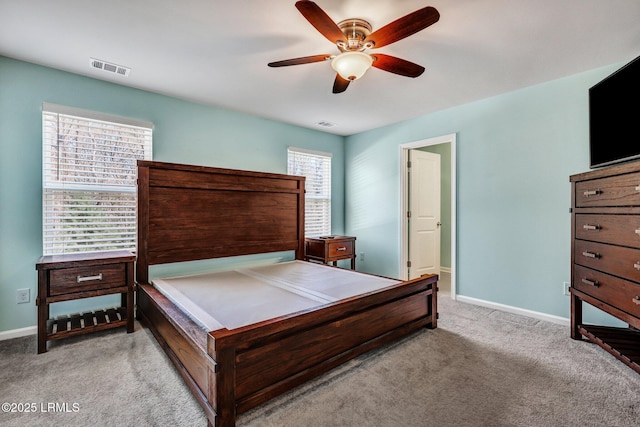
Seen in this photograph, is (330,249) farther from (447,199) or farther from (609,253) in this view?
(609,253)

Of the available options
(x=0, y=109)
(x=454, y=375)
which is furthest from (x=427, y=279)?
(x=0, y=109)

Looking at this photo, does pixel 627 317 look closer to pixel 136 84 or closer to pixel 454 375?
pixel 454 375

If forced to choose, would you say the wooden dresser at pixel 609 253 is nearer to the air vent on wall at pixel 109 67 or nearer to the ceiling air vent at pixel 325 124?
the ceiling air vent at pixel 325 124

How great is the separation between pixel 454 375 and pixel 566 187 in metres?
2.11

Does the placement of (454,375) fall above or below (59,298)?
below

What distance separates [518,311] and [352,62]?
292 centimetres

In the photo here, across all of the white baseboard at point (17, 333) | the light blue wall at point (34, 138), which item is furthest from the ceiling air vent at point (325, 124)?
the white baseboard at point (17, 333)

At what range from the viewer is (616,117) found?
224 centimetres

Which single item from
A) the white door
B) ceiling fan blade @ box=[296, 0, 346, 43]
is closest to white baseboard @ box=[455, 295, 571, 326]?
the white door

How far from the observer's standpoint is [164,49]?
232 centimetres

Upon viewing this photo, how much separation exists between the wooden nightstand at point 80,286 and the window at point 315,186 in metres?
2.53

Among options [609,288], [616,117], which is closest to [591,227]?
[609,288]

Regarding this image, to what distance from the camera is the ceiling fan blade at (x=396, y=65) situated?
2.00 metres

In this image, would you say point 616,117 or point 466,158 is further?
point 466,158
